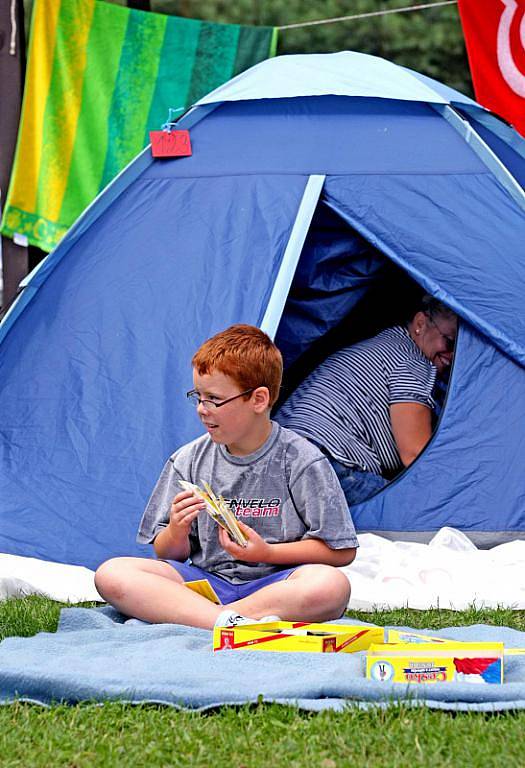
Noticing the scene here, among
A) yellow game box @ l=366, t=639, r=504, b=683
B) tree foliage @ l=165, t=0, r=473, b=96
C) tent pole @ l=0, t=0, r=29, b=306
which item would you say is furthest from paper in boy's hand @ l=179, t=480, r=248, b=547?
tree foliage @ l=165, t=0, r=473, b=96

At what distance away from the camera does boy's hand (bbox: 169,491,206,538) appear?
265 cm

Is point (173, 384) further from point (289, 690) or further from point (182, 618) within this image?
point (289, 690)

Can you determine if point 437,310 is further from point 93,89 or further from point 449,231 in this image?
point 93,89

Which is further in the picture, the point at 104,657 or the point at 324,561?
the point at 324,561

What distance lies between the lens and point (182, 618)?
104 inches

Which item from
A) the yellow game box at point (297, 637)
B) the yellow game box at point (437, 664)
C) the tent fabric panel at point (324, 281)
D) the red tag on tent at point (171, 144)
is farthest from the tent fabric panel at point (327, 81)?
the yellow game box at point (437, 664)

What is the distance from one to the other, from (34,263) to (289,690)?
369 cm

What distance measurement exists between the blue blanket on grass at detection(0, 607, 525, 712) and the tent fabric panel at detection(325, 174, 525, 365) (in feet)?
5.01

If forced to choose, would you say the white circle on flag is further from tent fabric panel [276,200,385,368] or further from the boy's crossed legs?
the boy's crossed legs

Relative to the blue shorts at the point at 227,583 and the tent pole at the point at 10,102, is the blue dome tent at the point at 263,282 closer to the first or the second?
the blue shorts at the point at 227,583

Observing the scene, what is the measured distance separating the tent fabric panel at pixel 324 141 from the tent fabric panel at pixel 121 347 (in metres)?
0.07

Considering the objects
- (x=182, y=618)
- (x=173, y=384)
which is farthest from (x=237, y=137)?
(x=182, y=618)

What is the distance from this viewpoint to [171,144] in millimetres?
3969

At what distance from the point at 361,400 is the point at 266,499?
1160 millimetres
